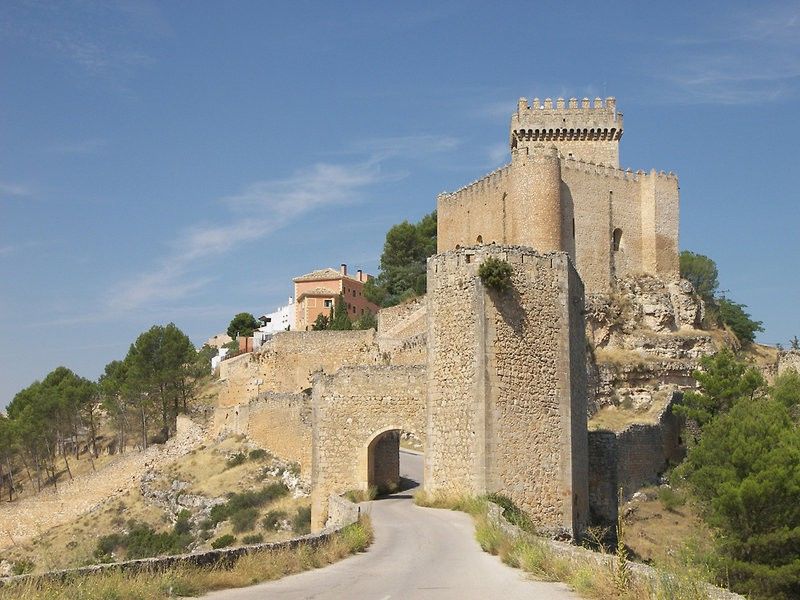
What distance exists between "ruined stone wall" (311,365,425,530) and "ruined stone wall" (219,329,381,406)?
25928mm

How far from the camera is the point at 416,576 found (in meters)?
10.5

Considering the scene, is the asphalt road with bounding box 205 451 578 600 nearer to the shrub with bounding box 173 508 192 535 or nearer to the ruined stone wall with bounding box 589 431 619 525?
the ruined stone wall with bounding box 589 431 619 525

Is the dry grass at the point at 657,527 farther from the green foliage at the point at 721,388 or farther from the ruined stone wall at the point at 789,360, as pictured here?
the ruined stone wall at the point at 789,360

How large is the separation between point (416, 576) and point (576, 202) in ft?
98.5

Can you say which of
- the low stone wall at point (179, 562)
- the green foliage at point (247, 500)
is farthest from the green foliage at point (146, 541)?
the low stone wall at point (179, 562)

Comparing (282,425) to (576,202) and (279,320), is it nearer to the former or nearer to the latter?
(576,202)

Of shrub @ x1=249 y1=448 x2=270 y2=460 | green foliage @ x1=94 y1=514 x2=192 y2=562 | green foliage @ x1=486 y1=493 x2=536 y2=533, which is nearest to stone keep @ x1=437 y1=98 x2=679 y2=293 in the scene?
shrub @ x1=249 y1=448 x2=270 y2=460

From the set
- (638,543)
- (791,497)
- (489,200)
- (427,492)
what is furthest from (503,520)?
(489,200)

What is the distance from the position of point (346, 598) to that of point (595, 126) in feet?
123

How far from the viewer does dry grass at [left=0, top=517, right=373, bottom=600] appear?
780 cm

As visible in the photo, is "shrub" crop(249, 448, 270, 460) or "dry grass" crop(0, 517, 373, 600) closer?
"dry grass" crop(0, 517, 373, 600)

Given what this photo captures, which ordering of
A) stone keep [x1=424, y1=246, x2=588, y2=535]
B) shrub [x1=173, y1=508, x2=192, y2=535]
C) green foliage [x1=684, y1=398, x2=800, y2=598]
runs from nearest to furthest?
green foliage [x1=684, y1=398, x2=800, y2=598] → stone keep [x1=424, y1=246, x2=588, y2=535] → shrub [x1=173, y1=508, x2=192, y2=535]

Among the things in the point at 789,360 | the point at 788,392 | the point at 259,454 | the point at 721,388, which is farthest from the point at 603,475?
the point at 789,360

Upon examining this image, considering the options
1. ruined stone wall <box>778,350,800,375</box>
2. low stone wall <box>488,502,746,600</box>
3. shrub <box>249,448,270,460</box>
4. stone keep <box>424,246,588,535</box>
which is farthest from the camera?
ruined stone wall <box>778,350,800,375</box>
